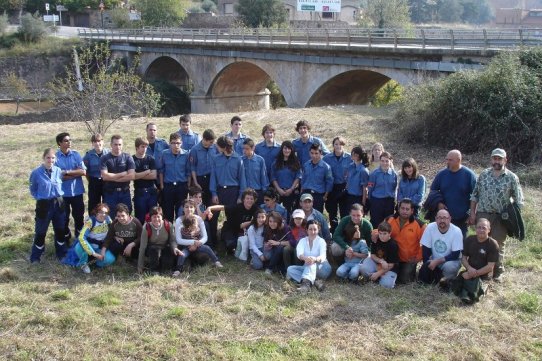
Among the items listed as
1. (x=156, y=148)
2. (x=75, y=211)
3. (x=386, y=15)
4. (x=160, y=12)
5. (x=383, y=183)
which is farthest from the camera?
(x=160, y=12)

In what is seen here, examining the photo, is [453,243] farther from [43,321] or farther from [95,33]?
[95,33]

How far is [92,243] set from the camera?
23.0 feet

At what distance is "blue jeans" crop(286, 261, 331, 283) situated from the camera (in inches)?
256

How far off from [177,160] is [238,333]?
9.75 ft

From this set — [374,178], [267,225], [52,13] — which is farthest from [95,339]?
[52,13]

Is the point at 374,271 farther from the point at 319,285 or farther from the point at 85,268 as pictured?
the point at 85,268

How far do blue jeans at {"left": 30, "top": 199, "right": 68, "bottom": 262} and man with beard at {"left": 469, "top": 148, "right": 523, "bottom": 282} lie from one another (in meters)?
4.96

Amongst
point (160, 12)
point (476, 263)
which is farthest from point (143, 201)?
point (160, 12)

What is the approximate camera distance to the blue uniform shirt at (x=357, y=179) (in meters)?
7.33

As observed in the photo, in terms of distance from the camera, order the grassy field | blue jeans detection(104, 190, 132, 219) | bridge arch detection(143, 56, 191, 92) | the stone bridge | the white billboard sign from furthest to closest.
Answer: the white billboard sign, bridge arch detection(143, 56, 191, 92), the stone bridge, blue jeans detection(104, 190, 132, 219), the grassy field

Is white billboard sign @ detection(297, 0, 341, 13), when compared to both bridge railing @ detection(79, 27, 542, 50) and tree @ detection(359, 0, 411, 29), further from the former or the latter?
bridge railing @ detection(79, 27, 542, 50)

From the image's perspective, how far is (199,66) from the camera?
36.5 m

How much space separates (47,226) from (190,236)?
1763mm

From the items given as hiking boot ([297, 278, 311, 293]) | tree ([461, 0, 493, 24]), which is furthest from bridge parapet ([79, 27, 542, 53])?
tree ([461, 0, 493, 24])
